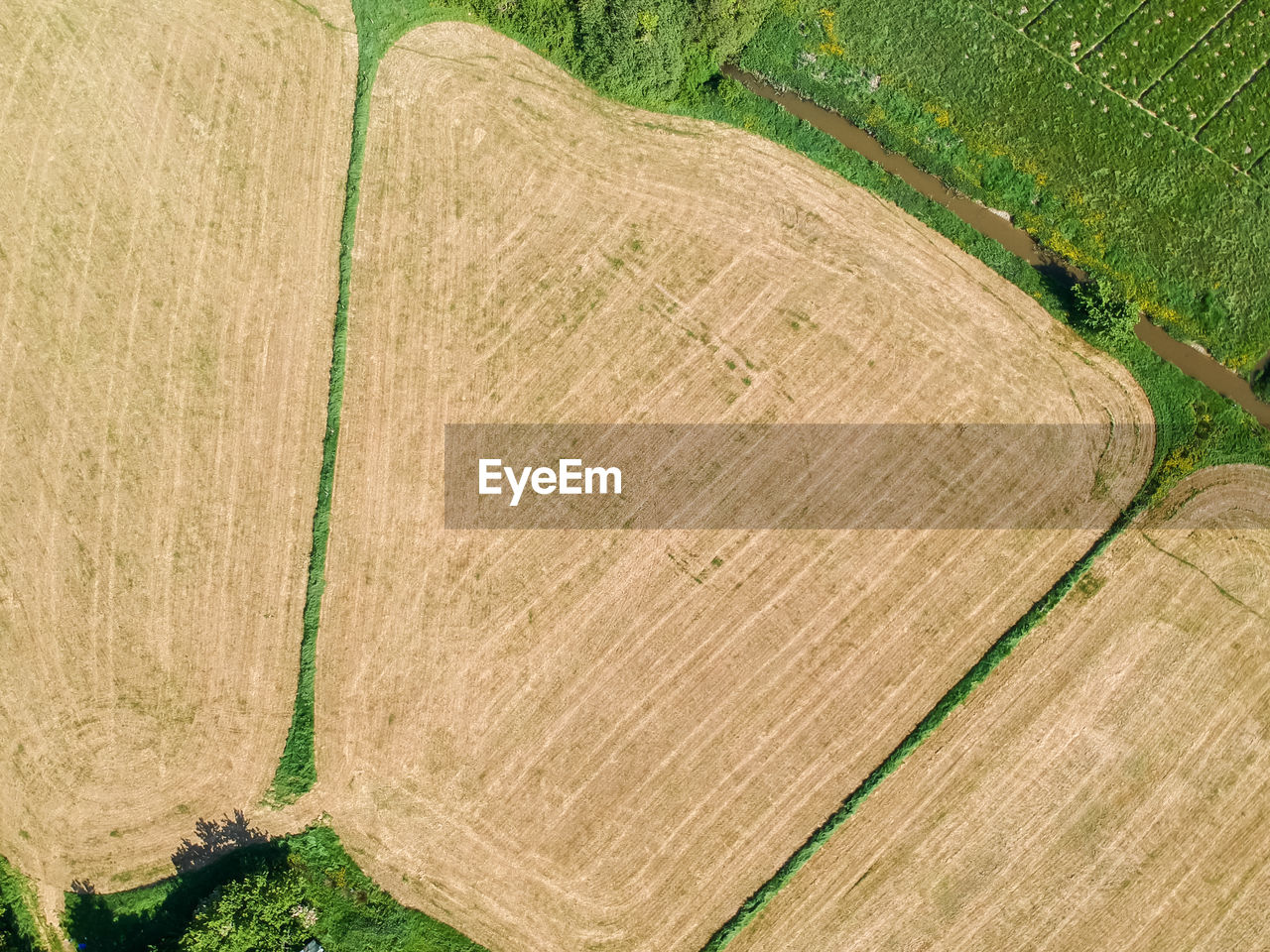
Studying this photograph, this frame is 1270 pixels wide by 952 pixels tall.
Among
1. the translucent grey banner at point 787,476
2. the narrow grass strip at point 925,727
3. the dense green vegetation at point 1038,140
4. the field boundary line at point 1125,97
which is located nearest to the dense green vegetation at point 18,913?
the translucent grey banner at point 787,476

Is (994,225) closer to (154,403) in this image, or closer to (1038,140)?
(1038,140)

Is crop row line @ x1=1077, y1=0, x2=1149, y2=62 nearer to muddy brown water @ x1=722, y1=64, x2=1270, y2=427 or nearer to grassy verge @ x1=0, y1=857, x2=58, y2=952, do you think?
muddy brown water @ x1=722, y1=64, x2=1270, y2=427

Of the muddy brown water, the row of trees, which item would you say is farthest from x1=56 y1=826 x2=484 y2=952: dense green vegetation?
the muddy brown water

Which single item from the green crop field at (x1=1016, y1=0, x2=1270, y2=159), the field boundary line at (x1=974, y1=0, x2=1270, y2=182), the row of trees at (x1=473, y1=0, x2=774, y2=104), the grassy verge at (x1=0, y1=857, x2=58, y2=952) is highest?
the green crop field at (x1=1016, y1=0, x2=1270, y2=159)

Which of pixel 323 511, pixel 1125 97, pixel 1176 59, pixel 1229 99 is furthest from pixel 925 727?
pixel 1176 59

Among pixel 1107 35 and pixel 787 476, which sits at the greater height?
pixel 1107 35

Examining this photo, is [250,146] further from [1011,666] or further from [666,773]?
[1011,666]

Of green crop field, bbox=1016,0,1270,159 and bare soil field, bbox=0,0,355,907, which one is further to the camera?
green crop field, bbox=1016,0,1270,159
